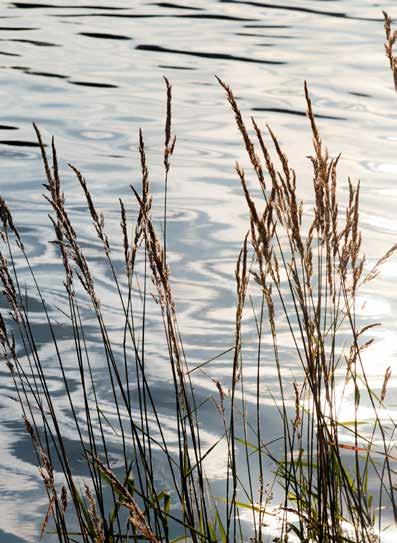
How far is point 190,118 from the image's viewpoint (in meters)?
8.33

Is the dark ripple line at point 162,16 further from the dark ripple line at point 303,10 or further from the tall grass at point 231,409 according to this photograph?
the tall grass at point 231,409

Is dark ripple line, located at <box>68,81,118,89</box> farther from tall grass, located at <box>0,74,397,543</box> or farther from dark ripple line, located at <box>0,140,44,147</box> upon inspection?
tall grass, located at <box>0,74,397,543</box>

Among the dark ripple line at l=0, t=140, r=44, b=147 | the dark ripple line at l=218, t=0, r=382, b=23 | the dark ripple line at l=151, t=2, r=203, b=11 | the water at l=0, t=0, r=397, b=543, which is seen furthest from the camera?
the dark ripple line at l=151, t=2, r=203, b=11

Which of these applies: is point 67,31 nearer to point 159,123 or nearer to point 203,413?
point 159,123

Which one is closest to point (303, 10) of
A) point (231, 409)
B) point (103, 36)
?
point (103, 36)

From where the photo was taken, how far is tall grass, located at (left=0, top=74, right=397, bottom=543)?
6.01 ft

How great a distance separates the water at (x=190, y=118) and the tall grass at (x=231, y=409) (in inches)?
6.2

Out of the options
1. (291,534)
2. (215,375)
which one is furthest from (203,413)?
(291,534)

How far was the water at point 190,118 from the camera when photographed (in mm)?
4531

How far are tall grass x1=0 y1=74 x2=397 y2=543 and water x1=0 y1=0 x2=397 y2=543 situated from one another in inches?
6.2

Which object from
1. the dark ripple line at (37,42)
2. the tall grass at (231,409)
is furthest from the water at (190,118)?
the tall grass at (231,409)

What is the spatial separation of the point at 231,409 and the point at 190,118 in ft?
21.6

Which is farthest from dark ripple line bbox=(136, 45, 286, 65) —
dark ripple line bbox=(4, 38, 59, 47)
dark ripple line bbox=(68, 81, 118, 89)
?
dark ripple line bbox=(68, 81, 118, 89)

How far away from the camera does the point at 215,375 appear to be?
3914 mm
